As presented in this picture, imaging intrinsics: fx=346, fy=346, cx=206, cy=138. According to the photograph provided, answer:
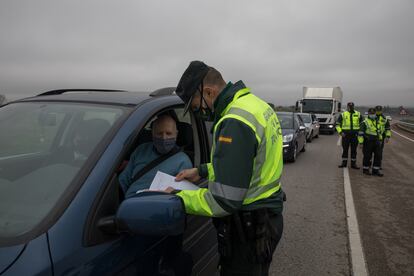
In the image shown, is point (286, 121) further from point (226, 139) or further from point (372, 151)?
point (226, 139)

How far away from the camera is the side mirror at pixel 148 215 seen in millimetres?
1490

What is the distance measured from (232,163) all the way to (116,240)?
0.65 meters

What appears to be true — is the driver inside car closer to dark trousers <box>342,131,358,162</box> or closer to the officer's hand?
the officer's hand

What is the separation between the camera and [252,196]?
1864 mm

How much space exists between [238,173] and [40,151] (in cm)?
132

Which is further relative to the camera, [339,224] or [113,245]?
[339,224]

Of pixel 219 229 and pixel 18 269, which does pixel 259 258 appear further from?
pixel 18 269

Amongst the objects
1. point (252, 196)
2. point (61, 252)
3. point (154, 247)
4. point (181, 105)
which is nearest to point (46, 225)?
point (61, 252)

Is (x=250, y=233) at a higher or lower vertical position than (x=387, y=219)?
higher

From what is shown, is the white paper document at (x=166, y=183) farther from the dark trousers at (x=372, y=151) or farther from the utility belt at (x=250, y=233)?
the dark trousers at (x=372, y=151)

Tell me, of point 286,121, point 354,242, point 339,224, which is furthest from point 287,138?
point 354,242

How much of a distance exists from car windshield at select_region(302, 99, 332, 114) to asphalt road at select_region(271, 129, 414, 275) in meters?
15.8

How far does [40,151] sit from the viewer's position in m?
2.19

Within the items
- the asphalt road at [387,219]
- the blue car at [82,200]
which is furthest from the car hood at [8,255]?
the asphalt road at [387,219]
